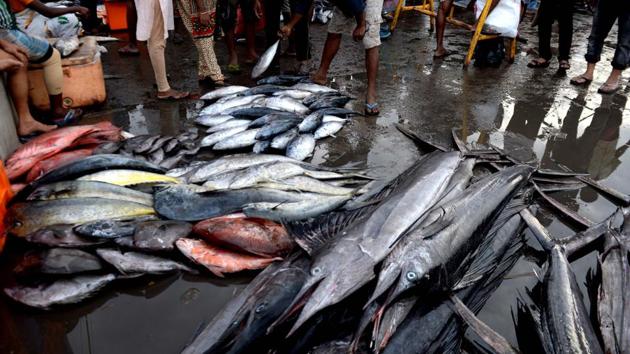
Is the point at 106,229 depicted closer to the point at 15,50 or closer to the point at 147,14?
the point at 15,50

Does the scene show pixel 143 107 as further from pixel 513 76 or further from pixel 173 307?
pixel 513 76

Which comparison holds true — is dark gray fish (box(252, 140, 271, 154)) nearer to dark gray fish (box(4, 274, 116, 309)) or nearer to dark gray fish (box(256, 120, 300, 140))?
dark gray fish (box(256, 120, 300, 140))

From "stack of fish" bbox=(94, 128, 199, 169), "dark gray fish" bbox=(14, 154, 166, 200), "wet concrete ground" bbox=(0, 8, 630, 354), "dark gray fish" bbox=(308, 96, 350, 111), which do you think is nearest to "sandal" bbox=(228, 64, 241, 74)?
"wet concrete ground" bbox=(0, 8, 630, 354)

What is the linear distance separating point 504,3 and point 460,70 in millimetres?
1301

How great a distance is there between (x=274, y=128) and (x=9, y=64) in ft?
8.71

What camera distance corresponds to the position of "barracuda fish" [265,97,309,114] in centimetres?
539

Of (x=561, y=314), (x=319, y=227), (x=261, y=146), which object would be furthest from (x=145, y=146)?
(x=561, y=314)

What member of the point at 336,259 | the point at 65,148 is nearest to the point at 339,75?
the point at 65,148

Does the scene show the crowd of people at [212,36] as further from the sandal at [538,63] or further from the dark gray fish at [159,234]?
the dark gray fish at [159,234]

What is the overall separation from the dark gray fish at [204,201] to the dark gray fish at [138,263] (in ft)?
1.34

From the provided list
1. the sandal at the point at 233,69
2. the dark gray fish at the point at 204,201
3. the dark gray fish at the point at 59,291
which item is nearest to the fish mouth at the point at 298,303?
the dark gray fish at the point at 204,201

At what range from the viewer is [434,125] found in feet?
17.5

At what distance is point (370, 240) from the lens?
2707 millimetres

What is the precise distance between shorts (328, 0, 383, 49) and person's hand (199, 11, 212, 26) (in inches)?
66.0
